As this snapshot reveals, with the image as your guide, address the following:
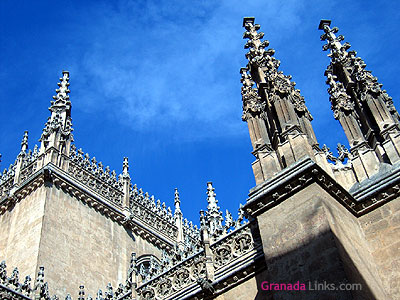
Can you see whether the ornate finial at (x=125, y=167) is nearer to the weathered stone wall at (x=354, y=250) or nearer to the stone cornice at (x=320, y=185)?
the stone cornice at (x=320, y=185)

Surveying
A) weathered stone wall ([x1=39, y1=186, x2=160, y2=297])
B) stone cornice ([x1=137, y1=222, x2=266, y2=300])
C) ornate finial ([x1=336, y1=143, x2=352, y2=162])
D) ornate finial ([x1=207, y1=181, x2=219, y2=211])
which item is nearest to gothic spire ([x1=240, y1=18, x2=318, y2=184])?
ornate finial ([x1=336, y1=143, x2=352, y2=162])

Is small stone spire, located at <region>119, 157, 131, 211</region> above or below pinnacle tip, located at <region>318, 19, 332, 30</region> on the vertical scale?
above

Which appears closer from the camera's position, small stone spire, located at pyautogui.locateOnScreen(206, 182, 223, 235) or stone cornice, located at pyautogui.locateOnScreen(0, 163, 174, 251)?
small stone spire, located at pyautogui.locateOnScreen(206, 182, 223, 235)

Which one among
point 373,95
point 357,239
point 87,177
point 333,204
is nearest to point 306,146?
point 333,204

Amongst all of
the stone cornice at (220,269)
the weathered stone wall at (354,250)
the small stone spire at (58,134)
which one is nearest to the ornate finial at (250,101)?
the stone cornice at (220,269)

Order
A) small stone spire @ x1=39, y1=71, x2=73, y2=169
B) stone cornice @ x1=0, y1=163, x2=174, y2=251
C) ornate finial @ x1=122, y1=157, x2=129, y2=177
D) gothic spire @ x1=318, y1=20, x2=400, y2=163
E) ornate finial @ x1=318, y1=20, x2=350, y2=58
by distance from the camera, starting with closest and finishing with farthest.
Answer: gothic spire @ x1=318, y1=20, x2=400, y2=163
ornate finial @ x1=318, y1=20, x2=350, y2=58
stone cornice @ x1=0, y1=163, x2=174, y2=251
small stone spire @ x1=39, y1=71, x2=73, y2=169
ornate finial @ x1=122, y1=157, x2=129, y2=177

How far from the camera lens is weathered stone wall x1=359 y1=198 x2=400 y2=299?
8.93 meters

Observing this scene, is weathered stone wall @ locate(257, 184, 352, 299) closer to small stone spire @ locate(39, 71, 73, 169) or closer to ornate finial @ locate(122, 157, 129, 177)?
small stone spire @ locate(39, 71, 73, 169)

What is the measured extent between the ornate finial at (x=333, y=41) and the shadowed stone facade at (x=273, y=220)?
0.03m

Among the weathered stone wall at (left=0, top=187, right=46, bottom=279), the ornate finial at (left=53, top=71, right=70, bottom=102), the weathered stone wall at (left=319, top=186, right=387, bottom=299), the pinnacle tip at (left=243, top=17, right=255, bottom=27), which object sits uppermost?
the ornate finial at (left=53, top=71, right=70, bottom=102)

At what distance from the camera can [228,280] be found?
10922 mm

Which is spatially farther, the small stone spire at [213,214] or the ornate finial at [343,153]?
the small stone spire at [213,214]

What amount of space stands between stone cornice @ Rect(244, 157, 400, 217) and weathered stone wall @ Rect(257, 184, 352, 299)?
160 mm

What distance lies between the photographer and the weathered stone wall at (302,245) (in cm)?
806
